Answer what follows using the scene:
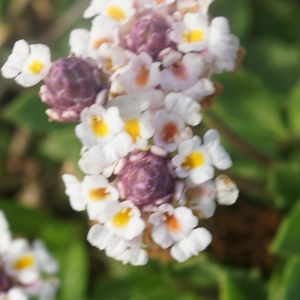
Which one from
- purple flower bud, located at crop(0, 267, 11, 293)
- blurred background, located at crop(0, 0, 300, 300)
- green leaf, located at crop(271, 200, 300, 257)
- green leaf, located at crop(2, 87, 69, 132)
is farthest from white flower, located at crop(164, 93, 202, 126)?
green leaf, located at crop(2, 87, 69, 132)

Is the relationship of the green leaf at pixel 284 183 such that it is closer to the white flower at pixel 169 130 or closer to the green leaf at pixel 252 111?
the green leaf at pixel 252 111

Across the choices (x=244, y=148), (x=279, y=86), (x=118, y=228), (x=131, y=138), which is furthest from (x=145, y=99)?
(x=279, y=86)

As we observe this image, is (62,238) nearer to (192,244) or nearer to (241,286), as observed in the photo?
(241,286)

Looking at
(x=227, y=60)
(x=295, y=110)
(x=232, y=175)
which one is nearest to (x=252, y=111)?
(x=295, y=110)

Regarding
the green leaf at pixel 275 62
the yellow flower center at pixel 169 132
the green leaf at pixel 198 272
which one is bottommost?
the green leaf at pixel 198 272

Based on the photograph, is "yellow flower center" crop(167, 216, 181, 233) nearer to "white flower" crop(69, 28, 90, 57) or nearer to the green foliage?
"white flower" crop(69, 28, 90, 57)

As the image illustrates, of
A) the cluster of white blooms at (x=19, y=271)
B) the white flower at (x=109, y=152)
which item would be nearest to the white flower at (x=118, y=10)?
the white flower at (x=109, y=152)
